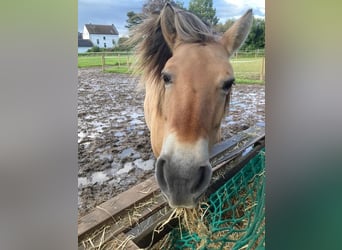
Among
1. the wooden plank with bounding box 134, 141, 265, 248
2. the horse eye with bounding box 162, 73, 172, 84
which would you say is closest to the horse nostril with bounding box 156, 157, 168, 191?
the wooden plank with bounding box 134, 141, 265, 248

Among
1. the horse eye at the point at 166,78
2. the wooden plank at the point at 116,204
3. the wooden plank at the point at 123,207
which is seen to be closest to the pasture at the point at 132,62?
the horse eye at the point at 166,78

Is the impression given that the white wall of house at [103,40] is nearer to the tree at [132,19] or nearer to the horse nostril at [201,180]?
the tree at [132,19]

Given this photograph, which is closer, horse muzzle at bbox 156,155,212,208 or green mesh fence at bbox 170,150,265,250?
horse muzzle at bbox 156,155,212,208

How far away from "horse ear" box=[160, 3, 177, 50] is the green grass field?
0.13m

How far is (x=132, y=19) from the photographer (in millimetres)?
1000

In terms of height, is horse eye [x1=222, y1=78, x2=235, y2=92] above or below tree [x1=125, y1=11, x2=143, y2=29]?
below

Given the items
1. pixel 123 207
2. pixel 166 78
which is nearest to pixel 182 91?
pixel 166 78

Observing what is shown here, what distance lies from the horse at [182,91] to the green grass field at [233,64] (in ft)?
0.12

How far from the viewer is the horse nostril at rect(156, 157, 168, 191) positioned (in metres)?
1.01

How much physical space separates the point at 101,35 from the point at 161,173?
18.1 inches

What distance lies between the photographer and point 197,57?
3.36 feet

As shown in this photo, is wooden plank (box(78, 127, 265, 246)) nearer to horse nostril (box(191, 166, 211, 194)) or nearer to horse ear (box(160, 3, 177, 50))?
horse nostril (box(191, 166, 211, 194))
